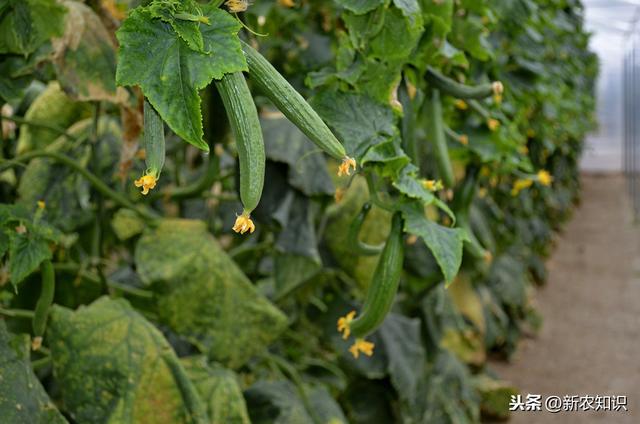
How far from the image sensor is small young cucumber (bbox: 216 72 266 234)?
2.26 feet

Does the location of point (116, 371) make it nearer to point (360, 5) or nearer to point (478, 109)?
point (360, 5)

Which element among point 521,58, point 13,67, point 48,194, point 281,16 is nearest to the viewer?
point 13,67

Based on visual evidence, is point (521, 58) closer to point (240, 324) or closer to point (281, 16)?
point (281, 16)

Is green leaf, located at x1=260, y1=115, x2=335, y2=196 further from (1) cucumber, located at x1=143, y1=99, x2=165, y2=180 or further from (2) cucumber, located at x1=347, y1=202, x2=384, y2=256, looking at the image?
(1) cucumber, located at x1=143, y1=99, x2=165, y2=180

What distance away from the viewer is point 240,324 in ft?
4.47

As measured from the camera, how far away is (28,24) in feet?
3.49

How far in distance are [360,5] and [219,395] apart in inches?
23.5

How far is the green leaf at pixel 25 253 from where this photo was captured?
993 millimetres

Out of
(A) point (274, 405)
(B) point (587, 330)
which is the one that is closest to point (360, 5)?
(A) point (274, 405)

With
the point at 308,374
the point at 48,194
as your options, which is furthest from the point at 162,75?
the point at 308,374

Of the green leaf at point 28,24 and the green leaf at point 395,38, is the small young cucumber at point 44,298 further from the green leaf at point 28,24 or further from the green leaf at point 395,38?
the green leaf at point 395,38

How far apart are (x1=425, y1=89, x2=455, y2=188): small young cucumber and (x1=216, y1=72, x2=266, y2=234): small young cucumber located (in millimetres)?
623

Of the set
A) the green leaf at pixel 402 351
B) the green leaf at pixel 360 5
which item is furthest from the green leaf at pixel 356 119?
the green leaf at pixel 402 351

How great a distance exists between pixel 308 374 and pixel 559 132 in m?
3.48
